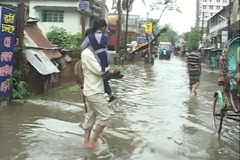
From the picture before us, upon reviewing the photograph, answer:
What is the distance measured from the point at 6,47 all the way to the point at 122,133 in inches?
139

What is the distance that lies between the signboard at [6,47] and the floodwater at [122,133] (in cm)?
53

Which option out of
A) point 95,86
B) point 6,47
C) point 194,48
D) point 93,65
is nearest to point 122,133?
point 95,86

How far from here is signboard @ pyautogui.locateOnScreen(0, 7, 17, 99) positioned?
8305 millimetres

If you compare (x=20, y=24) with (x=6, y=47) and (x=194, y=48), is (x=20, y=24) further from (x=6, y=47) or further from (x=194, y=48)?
(x=194, y=48)

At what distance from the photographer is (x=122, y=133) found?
6961 mm

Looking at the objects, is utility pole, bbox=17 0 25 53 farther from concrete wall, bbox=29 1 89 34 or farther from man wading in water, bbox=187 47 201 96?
concrete wall, bbox=29 1 89 34

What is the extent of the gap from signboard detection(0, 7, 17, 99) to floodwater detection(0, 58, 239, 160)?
20.8 inches

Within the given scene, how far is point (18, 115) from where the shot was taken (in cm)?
805

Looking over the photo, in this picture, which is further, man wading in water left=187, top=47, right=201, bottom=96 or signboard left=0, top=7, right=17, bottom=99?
man wading in water left=187, top=47, right=201, bottom=96

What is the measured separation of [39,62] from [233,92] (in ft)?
18.4

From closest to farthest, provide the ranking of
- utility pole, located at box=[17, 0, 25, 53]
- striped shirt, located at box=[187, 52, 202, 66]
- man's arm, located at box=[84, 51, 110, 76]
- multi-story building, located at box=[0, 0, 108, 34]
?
man's arm, located at box=[84, 51, 110, 76] < utility pole, located at box=[17, 0, 25, 53] < striped shirt, located at box=[187, 52, 202, 66] < multi-story building, located at box=[0, 0, 108, 34]

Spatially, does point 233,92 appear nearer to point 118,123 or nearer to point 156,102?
point 118,123

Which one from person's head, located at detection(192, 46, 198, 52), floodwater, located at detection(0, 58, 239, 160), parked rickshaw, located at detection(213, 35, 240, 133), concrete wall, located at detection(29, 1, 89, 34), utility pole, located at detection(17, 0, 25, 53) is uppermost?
concrete wall, located at detection(29, 1, 89, 34)

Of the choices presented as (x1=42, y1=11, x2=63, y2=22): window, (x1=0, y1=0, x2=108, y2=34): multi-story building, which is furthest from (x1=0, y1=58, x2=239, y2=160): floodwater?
(x1=42, y1=11, x2=63, y2=22): window
